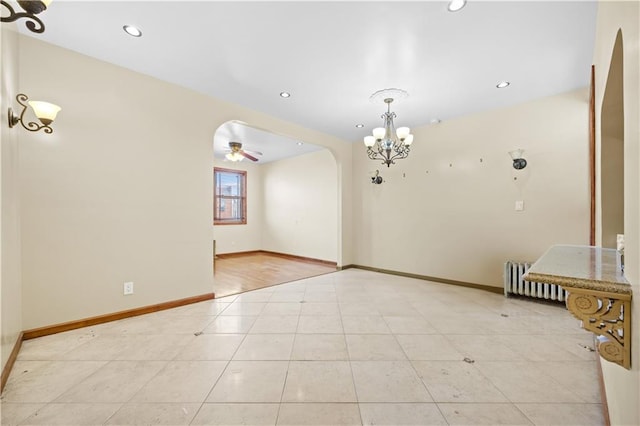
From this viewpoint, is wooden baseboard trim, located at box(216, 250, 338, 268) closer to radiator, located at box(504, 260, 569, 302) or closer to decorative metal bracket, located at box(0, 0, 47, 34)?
radiator, located at box(504, 260, 569, 302)

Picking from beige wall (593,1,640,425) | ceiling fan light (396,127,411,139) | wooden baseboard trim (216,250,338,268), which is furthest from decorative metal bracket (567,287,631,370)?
wooden baseboard trim (216,250,338,268)

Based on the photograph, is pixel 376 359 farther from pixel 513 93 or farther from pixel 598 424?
pixel 513 93

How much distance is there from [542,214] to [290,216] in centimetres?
540

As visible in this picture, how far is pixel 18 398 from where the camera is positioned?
1.70 meters

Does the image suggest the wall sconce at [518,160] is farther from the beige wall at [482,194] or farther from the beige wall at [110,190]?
the beige wall at [110,190]

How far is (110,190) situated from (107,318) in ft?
4.50

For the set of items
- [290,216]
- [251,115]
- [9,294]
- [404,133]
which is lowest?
[9,294]

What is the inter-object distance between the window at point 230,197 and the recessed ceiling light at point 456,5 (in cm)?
653

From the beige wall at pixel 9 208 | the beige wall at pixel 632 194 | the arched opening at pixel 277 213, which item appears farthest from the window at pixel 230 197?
the beige wall at pixel 632 194

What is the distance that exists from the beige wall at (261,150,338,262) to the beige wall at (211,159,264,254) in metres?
0.22

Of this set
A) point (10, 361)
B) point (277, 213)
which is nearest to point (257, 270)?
point (277, 213)

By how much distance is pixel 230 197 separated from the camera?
25.6 ft

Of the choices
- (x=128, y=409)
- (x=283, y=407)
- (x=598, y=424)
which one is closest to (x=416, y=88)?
(x=598, y=424)

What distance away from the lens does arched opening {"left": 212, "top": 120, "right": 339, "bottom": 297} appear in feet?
18.1
